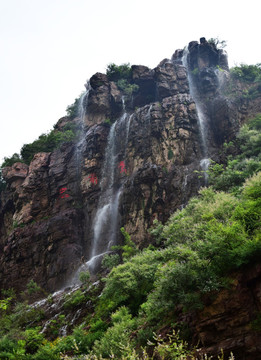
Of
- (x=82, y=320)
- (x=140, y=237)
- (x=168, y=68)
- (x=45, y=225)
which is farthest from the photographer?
(x=168, y=68)

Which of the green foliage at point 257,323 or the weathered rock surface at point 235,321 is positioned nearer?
the weathered rock surface at point 235,321

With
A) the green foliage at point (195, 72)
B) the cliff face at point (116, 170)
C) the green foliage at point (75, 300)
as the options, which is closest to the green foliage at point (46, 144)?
the cliff face at point (116, 170)

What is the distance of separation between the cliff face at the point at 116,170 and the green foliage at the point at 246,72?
135 centimetres

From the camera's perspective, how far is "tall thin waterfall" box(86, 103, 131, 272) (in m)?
23.8

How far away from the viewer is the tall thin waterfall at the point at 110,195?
23812 millimetres

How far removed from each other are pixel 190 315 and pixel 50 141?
35409 mm

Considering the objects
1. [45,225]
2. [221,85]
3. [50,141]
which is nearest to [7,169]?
[50,141]

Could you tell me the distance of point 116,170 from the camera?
2962 centimetres

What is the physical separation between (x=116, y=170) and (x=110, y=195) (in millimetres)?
3549

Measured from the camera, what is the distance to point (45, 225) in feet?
88.9

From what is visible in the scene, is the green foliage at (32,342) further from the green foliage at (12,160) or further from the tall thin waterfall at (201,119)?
the green foliage at (12,160)

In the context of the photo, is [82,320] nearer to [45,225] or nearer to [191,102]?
[45,225]

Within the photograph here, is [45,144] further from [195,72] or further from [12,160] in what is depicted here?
[195,72]

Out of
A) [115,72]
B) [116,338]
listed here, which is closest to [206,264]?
[116,338]
